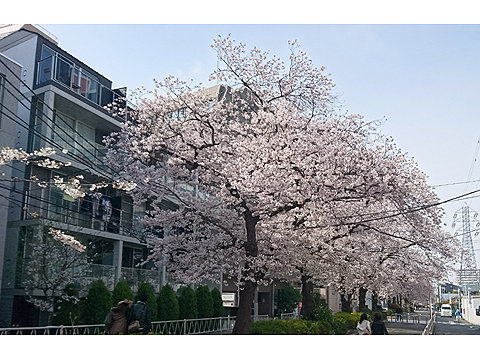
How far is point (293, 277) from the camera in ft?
52.7

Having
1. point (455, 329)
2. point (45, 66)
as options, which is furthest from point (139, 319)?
point (455, 329)

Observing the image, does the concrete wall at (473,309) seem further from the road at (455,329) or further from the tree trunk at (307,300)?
the tree trunk at (307,300)

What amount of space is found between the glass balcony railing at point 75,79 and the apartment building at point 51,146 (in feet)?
0.09

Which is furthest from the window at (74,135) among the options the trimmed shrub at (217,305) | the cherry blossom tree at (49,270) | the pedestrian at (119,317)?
the trimmed shrub at (217,305)

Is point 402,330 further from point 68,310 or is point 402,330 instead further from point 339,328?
point 68,310

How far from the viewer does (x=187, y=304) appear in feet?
60.1

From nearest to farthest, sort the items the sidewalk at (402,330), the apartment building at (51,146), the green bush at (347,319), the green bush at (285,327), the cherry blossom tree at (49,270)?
the green bush at (285,327) < the cherry blossom tree at (49,270) < the apartment building at (51,146) < the sidewalk at (402,330) < the green bush at (347,319)

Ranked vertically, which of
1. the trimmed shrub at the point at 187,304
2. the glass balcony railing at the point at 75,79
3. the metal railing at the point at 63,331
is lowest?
the metal railing at the point at 63,331

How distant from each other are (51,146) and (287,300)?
765 inches

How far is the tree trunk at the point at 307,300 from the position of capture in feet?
50.7

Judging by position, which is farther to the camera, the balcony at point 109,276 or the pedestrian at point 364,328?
the balcony at point 109,276

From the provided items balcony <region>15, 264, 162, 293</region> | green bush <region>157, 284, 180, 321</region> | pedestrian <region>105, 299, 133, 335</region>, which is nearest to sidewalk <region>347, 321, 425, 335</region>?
green bush <region>157, 284, 180, 321</region>

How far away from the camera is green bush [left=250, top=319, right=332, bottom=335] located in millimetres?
12812
